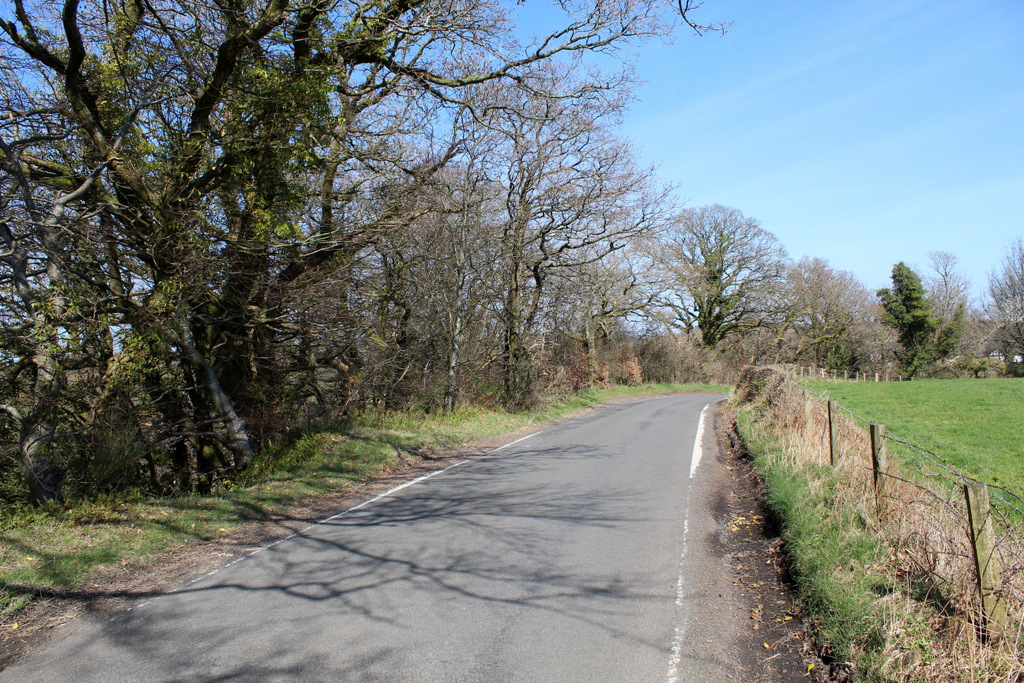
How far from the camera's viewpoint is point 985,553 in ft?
13.7

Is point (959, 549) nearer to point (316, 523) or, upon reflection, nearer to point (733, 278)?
point (316, 523)

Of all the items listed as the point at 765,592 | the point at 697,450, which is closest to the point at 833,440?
the point at 765,592

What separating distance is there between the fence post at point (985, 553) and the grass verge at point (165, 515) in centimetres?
680

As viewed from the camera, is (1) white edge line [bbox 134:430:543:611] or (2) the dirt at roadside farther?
(1) white edge line [bbox 134:430:543:611]

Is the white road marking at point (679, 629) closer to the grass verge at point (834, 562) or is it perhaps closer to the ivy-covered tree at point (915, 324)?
the grass verge at point (834, 562)

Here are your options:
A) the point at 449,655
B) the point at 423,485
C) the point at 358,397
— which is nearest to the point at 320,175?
the point at 358,397

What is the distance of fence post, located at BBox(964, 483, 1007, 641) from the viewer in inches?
161

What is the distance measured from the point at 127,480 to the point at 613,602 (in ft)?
29.4

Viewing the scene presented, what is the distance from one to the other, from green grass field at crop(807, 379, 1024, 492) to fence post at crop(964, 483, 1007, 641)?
667cm

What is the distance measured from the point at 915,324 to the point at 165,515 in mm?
56299

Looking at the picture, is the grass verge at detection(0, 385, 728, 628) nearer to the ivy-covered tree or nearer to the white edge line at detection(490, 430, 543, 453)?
the white edge line at detection(490, 430, 543, 453)

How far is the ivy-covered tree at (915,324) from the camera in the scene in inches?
2004

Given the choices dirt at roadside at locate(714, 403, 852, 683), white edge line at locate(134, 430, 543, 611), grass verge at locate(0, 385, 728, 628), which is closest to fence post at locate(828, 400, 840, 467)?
dirt at roadside at locate(714, 403, 852, 683)

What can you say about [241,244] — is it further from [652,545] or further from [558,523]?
[652,545]
